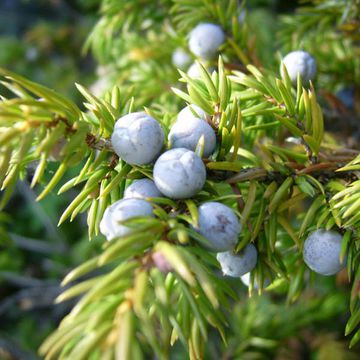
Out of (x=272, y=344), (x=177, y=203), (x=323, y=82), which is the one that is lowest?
(x=272, y=344)

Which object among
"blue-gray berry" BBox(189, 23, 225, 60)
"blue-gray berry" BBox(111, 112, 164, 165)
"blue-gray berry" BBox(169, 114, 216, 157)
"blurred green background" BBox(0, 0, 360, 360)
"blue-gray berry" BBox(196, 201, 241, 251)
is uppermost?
"blue-gray berry" BBox(111, 112, 164, 165)

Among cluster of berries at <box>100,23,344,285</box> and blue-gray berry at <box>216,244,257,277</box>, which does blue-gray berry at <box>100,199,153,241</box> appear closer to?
cluster of berries at <box>100,23,344,285</box>

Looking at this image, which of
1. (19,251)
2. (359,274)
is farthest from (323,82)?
(19,251)

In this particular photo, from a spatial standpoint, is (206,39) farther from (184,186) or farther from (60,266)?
(60,266)

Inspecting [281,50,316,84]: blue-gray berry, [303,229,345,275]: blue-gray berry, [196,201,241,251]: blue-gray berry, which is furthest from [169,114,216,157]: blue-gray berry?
[281,50,316,84]: blue-gray berry

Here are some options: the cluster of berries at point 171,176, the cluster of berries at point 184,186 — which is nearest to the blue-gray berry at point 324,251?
the cluster of berries at point 184,186

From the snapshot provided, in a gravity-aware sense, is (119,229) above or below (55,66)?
above

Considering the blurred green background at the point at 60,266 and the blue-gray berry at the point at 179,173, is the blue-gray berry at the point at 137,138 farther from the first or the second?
the blurred green background at the point at 60,266

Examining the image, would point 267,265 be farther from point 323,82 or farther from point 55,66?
point 55,66

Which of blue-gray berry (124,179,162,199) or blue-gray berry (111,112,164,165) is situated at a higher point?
blue-gray berry (111,112,164,165)
